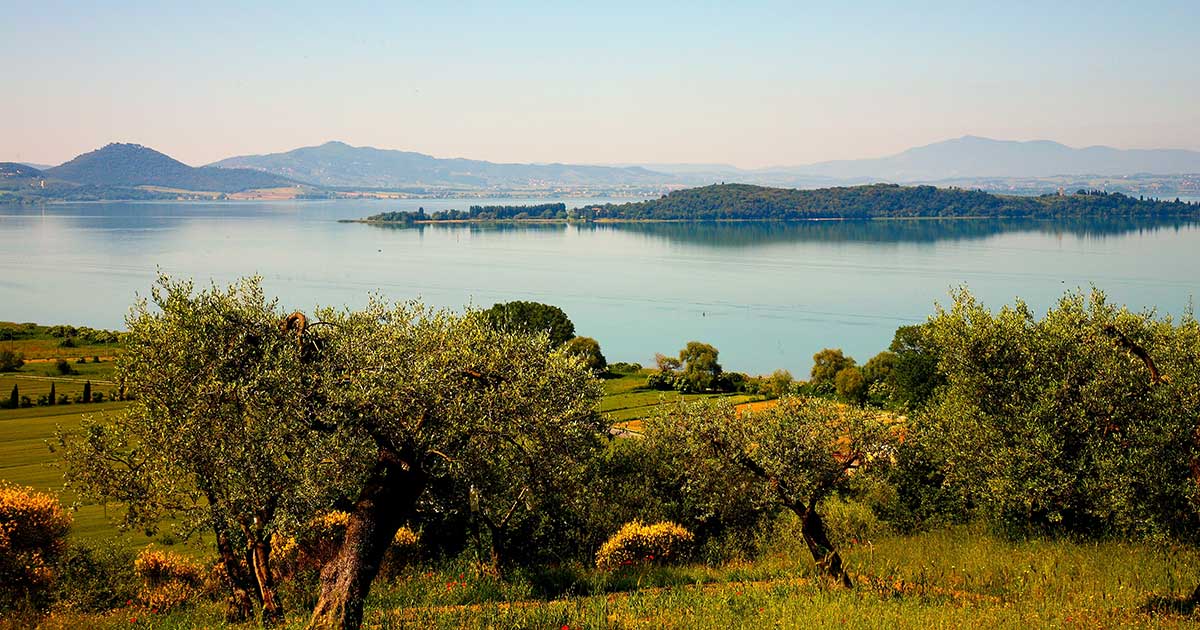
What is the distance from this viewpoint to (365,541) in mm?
10719

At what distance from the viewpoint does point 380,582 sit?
51.8 ft

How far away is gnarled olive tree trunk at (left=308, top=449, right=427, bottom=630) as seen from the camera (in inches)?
410

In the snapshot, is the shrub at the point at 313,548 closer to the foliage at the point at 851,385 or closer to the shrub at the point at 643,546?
the shrub at the point at 643,546

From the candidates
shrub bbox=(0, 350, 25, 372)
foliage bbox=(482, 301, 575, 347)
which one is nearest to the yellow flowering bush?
foliage bbox=(482, 301, 575, 347)

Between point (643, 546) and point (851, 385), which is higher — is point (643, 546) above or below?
above

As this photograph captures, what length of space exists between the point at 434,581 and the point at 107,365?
170ft

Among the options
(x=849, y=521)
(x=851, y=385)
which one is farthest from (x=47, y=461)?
(x=851, y=385)

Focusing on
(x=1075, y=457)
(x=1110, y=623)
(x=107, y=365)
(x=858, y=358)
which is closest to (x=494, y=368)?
(x=1110, y=623)

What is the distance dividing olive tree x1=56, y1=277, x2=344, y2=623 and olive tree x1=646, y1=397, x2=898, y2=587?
23.2 ft

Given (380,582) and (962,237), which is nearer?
(380,582)

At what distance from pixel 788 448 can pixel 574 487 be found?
5.03 m

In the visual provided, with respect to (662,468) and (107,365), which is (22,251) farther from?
(662,468)

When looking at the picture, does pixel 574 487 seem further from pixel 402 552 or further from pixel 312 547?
pixel 312 547

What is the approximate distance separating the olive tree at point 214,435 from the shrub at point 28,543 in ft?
12.1
